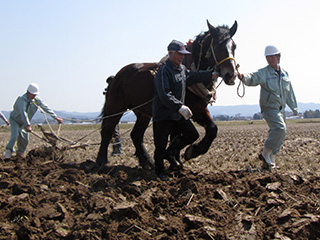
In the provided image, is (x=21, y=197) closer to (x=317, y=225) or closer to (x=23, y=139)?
(x=317, y=225)

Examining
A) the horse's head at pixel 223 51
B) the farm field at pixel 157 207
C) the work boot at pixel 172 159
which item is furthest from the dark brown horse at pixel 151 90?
the farm field at pixel 157 207

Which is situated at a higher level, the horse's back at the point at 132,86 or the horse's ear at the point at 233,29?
the horse's ear at the point at 233,29

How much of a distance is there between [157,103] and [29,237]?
113 inches

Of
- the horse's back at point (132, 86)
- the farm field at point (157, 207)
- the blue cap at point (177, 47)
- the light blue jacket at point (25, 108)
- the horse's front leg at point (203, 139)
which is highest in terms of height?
the blue cap at point (177, 47)

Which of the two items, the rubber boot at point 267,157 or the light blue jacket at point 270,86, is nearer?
the light blue jacket at point 270,86

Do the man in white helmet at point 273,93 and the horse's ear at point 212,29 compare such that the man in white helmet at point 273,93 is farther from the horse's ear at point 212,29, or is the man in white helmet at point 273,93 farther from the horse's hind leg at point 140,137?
the horse's hind leg at point 140,137

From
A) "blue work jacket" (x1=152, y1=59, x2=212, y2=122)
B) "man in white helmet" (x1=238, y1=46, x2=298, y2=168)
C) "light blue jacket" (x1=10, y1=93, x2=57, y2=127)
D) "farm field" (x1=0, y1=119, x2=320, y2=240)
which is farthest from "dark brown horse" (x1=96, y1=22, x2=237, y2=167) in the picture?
"light blue jacket" (x1=10, y1=93, x2=57, y2=127)

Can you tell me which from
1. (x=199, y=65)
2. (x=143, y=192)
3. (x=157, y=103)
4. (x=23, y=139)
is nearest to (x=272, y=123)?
(x=199, y=65)

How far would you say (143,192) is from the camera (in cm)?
499

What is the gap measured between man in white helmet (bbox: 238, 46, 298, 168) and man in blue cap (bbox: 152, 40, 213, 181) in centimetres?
103

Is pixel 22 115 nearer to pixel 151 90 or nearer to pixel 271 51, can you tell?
pixel 151 90

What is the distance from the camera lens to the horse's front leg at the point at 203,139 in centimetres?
614

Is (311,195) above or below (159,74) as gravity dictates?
below

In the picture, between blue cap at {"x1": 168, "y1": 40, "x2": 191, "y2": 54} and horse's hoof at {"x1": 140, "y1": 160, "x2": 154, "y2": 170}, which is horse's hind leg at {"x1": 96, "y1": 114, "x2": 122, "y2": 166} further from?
blue cap at {"x1": 168, "y1": 40, "x2": 191, "y2": 54}
